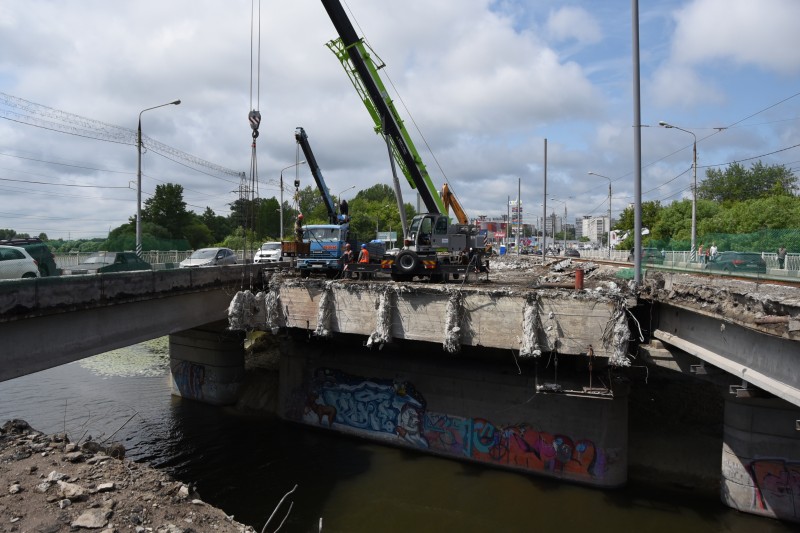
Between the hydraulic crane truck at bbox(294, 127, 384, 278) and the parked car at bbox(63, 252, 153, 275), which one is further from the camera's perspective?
the hydraulic crane truck at bbox(294, 127, 384, 278)

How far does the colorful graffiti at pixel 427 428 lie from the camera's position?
14727 mm

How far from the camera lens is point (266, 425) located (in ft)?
63.1

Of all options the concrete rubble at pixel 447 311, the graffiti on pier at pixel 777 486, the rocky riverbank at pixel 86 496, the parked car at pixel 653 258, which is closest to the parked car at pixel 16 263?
the concrete rubble at pixel 447 311

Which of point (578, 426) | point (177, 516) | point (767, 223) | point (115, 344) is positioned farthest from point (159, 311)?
point (767, 223)

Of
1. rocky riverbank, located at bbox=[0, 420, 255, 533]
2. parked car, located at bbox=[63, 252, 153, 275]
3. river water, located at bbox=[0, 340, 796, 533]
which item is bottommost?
river water, located at bbox=[0, 340, 796, 533]

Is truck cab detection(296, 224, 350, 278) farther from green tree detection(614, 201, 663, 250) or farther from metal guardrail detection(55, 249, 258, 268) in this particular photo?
green tree detection(614, 201, 663, 250)

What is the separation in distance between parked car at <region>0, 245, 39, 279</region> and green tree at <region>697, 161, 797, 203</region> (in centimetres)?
7520

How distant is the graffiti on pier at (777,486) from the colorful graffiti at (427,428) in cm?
373

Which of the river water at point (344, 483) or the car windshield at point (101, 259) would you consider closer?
the river water at point (344, 483)

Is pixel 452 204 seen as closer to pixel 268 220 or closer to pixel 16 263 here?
pixel 16 263

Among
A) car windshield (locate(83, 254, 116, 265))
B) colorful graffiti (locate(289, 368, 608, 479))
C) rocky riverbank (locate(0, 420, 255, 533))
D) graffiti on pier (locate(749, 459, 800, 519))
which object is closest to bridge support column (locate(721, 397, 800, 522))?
graffiti on pier (locate(749, 459, 800, 519))

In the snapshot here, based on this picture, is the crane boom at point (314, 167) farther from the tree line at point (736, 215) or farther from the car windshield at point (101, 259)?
the tree line at point (736, 215)

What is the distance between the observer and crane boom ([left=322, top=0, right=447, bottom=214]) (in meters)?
18.1

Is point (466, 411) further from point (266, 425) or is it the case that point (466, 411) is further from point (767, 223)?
point (767, 223)
